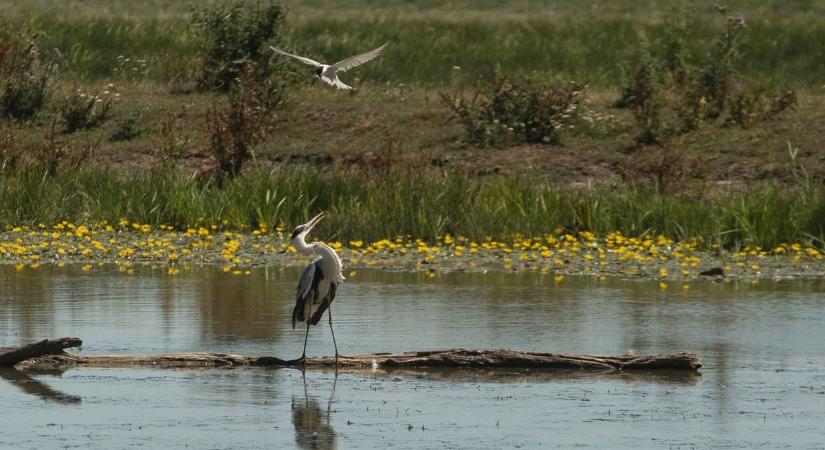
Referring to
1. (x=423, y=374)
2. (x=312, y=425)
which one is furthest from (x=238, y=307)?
(x=312, y=425)

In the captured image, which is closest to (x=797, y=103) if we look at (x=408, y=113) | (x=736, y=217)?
(x=408, y=113)

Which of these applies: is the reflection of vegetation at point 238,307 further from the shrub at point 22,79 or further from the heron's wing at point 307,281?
the shrub at point 22,79

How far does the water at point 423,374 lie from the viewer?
29.7ft

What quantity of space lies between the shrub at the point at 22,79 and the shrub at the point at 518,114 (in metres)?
6.43

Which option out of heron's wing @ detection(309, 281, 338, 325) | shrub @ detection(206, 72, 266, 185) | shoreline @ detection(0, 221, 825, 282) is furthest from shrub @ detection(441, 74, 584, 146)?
heron's wing @ detection(309, 281, 338, 325)

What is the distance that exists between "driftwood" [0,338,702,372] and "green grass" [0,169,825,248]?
6.23 meters

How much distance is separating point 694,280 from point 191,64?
14.4 m

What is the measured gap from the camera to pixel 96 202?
62.4 feet

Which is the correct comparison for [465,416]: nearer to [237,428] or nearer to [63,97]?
[237,428]

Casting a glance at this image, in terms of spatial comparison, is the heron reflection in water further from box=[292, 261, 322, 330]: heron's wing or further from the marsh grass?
the marsh grass

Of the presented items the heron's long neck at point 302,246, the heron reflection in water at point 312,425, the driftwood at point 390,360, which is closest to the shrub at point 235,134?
the heron's long neck at point 302,246

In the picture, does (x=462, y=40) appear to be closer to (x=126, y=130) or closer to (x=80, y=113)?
(x=80, y=113)

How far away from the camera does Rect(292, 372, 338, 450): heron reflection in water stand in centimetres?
885

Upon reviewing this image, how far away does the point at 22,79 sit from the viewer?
26078 millimetres
